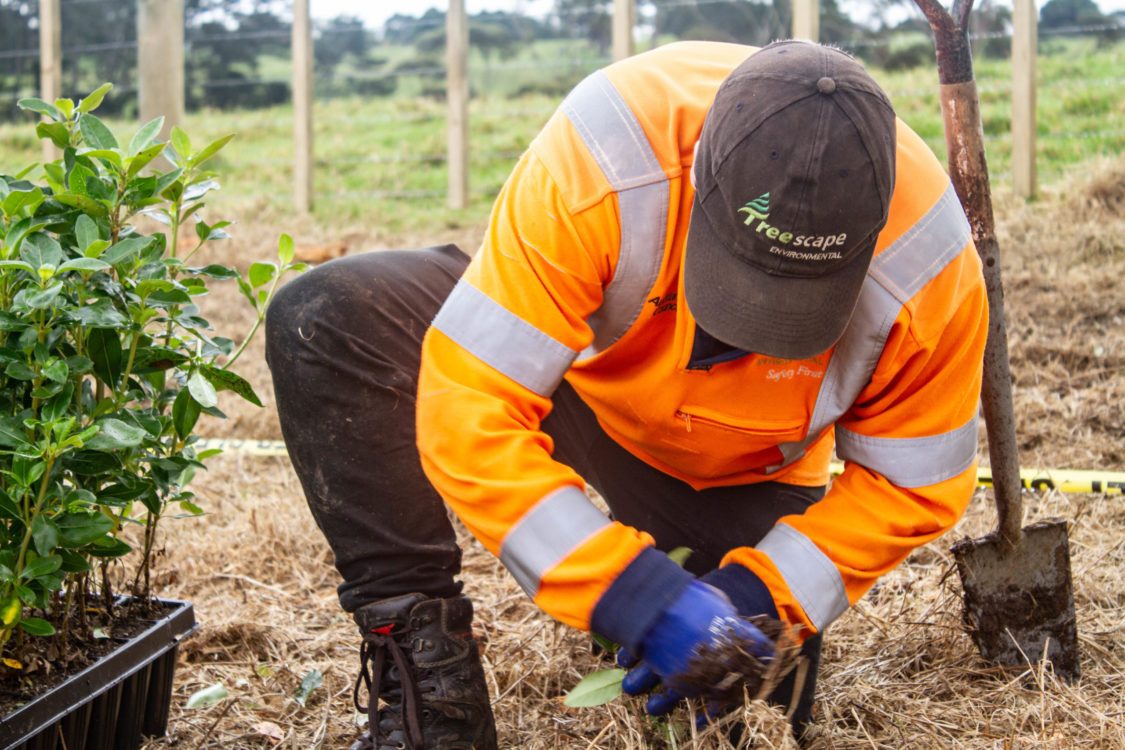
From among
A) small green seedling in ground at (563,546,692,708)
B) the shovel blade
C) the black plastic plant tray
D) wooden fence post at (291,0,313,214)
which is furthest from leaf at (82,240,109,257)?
wooden fence post at (291,0,313,214)

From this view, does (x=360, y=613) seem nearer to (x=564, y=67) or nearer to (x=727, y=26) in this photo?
(x=727, y=26)

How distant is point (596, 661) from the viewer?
2.43 meters

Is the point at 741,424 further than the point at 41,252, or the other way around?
the point at 741,424

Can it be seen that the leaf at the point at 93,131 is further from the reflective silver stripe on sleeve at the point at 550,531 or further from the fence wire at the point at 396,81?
the fence wire at the point at 396,81

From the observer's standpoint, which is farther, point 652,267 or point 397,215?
point 397,215

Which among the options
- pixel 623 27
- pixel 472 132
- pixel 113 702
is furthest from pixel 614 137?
pixel 472 132

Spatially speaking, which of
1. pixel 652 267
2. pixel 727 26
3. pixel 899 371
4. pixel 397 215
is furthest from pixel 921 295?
pixel 727 26

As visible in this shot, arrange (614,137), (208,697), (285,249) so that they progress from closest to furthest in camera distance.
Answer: (614,137) → (285,249) → (208,697)

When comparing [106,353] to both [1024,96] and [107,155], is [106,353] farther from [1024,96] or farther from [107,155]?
[1024,96]

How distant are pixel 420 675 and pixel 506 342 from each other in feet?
2.14

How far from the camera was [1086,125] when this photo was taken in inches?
252

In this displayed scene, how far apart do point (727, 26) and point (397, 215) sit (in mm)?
2672

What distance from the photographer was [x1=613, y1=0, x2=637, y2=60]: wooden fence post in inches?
247

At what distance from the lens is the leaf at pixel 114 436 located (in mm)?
1686
